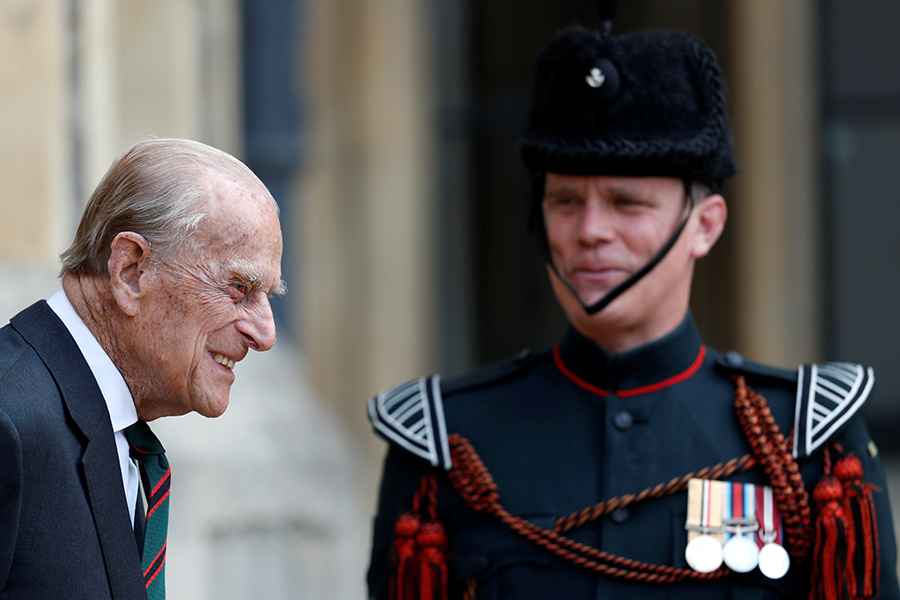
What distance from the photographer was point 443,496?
246 cm

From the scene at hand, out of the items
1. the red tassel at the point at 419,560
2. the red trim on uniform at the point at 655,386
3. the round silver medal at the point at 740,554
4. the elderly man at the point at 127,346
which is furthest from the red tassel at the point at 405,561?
the elderly man at the point at 127,346

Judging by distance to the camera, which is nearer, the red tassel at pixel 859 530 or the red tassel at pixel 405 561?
the red tassel at pixel 859 530

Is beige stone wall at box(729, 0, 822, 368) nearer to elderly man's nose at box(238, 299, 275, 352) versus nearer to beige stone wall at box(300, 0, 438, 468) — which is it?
beige stone wall at box(300, 0, 438, 468)

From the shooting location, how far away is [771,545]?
7.44 ft

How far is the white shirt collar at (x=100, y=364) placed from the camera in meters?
1.65

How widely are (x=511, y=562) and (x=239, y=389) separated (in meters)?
2.37

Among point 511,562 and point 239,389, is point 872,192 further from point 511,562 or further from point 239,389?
point 511,562

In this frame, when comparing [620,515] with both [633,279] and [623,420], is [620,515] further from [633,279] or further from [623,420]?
[633,279]

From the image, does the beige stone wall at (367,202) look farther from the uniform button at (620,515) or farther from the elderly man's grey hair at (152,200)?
the elderly man's grey hair at (152,200)

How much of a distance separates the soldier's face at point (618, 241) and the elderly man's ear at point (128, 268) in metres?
1.02

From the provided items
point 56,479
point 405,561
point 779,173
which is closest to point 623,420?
point 405,561

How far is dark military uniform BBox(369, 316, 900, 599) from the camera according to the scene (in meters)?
2.33

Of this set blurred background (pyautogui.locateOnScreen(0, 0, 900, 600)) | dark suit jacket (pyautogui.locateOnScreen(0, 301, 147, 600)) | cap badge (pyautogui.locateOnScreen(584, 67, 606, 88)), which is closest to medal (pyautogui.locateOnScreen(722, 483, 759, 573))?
cap badge (pyautogui.locateOnScreen(584, 67, 606, 88))

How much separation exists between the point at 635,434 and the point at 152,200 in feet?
3.99
